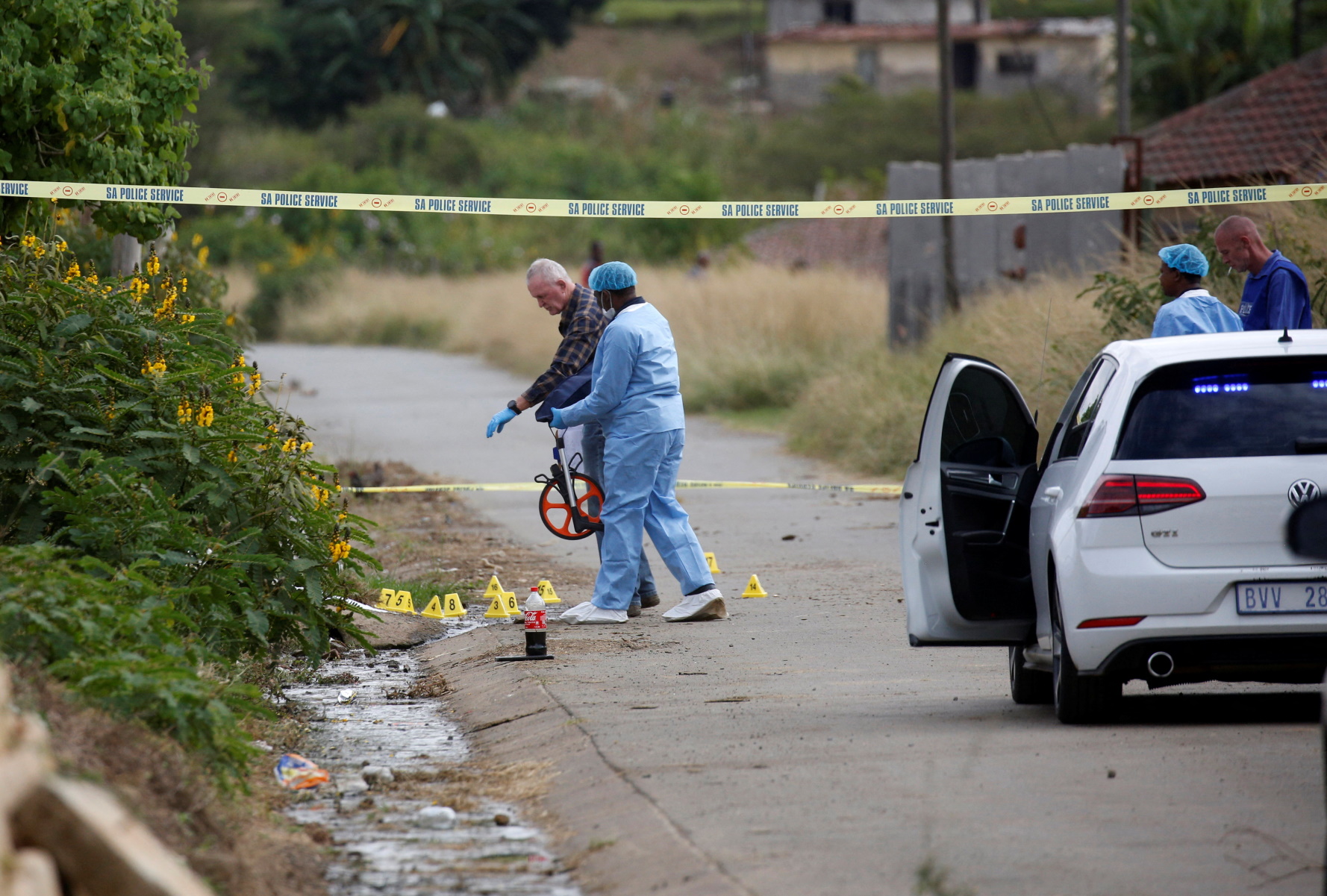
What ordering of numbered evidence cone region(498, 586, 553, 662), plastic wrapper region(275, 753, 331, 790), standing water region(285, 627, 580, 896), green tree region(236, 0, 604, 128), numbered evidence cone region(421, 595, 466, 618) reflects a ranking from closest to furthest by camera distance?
standing water region(285, 627, 580, 896)
plastic wrapper region(275, 753, 331, 790)
numbered evidence cone region(498, 586, 553, 662)
numbered evidence cone region(421, 595, 466, 618)
green tree region(236, 0, 604, 128)

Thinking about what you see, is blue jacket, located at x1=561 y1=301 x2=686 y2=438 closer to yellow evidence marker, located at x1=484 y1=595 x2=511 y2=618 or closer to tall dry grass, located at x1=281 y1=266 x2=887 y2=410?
yellow evidence marker, located at x1=484 y1=595 x2=511 y2=618

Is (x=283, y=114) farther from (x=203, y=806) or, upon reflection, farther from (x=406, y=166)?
(x=203, y=806)

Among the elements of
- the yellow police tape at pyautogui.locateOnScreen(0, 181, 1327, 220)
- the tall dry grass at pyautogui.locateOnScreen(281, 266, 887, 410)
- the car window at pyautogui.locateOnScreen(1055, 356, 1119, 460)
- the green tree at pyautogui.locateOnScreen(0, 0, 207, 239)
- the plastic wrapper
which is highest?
the green tree at pyautogui.locateOnScreen(0, 0, 207, 239)

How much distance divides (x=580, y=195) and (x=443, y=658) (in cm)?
5790

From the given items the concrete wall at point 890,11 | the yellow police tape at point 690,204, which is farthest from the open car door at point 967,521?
the concrete wall at point 890,11

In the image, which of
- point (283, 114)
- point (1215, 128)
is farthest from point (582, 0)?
point (1215, 128)

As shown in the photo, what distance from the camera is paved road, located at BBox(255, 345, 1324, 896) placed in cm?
516

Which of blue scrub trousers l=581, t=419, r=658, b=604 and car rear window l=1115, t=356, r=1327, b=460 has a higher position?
car rear window l=1115, t=356, r=1327, b=460

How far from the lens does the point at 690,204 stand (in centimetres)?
1306

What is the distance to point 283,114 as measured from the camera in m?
79.4

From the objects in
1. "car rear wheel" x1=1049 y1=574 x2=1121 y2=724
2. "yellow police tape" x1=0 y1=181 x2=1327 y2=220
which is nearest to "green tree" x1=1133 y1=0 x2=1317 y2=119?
"yellow police tape" x1=0 y1=181 x2=1327 y2=220

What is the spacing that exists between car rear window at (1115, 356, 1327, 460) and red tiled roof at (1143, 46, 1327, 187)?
15.7m

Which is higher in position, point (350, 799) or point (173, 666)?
point (173, 666)

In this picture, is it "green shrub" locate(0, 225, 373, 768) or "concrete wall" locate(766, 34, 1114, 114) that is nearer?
"green shrub" locate(0, 225, 373, 768)
